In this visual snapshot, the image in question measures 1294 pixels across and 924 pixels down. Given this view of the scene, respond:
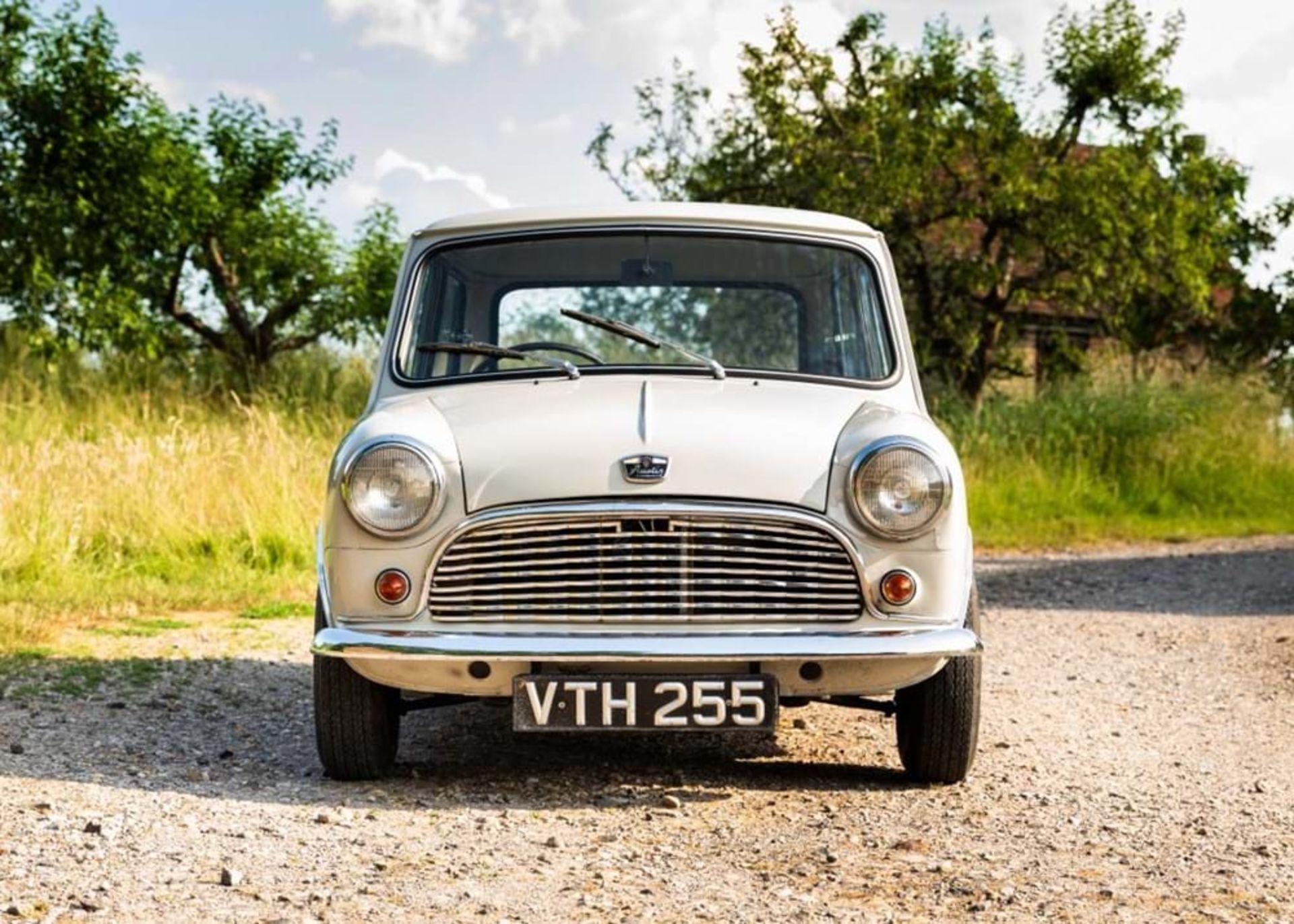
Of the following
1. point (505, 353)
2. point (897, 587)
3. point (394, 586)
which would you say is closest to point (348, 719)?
point (394, 586)

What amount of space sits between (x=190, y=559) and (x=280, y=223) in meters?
10.5

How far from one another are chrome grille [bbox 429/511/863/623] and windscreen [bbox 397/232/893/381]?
0.97 m

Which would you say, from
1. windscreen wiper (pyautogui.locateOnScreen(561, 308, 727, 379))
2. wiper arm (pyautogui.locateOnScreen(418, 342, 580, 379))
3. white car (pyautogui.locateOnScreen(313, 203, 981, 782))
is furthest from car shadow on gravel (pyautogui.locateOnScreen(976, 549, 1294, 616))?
white car (pyautogui.locateOnScreen(313, 203, 981, 782))

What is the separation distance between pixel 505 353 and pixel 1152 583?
7.72m

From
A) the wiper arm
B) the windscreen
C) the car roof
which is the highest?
the car roof

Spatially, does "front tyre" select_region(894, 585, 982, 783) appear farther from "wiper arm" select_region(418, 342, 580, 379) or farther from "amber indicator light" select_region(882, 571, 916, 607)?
"wiper arm" select_region(418, 342, 580, 379)

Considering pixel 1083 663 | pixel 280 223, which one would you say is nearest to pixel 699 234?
pixel 1083 663

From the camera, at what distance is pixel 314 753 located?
5.54 m

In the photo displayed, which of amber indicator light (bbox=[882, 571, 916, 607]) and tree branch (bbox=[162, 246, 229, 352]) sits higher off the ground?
tree branch (bbox=[162, 246, 229, 352])

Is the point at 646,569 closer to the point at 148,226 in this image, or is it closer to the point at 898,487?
the point at 898,487

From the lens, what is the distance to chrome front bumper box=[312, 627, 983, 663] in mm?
4438

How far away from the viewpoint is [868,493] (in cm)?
457

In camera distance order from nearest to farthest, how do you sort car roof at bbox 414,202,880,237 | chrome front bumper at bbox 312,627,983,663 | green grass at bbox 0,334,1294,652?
chrome front bumper at bbox 312,627,983,663, car roof at bbox 414,202,880,237, green grass at bbox 0,334,1294,652

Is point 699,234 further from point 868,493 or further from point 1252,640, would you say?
point 1252,640
